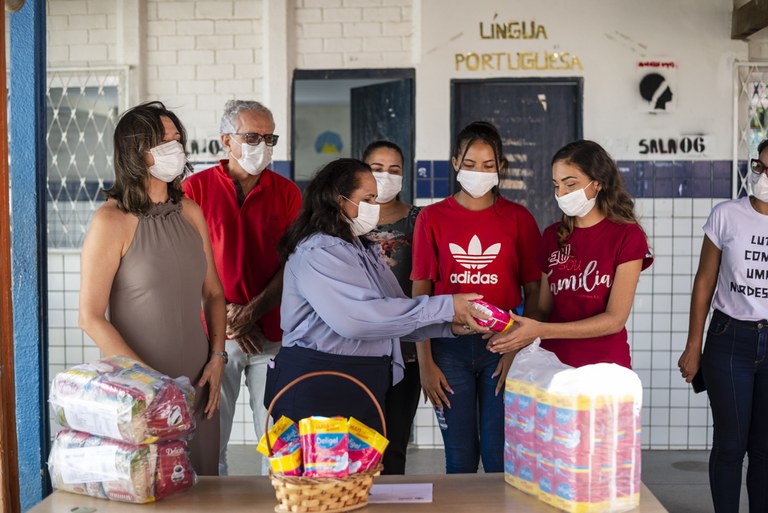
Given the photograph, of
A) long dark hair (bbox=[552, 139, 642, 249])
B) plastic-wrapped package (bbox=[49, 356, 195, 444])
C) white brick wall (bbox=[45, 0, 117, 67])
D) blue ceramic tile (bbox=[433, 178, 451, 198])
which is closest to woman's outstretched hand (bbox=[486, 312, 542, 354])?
long dark hair (bbox=[552, 139, 642, 249])

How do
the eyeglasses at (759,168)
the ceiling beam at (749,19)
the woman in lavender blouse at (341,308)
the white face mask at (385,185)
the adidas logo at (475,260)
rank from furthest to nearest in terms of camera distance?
the ceiling beam at (749,19) < the white face mask at (385,185) < the eyeglasses at (759,168) < the adidas logo at (475,260) < the woman in lavender blouse at (341,308)

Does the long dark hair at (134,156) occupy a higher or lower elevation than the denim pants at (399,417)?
higher

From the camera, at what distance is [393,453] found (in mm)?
3223

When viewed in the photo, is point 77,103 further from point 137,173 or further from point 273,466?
point 273,466

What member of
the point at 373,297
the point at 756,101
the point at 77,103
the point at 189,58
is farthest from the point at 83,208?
the point at 756,101

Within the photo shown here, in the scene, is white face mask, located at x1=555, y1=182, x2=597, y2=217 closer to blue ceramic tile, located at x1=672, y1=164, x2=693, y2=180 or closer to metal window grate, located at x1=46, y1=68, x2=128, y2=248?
blue ceramic tile, located at x1=672, y1=164, x2=693, y2=180

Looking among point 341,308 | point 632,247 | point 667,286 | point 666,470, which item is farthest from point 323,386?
point 667,286

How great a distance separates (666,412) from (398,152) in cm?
275

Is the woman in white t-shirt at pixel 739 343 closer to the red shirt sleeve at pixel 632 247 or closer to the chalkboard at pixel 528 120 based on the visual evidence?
Result: the red shirt sleeve at pixel 632 247

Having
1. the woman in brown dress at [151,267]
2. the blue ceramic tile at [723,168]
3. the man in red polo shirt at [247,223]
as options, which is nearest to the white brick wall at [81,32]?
the man in red polo shirt at [247,223]

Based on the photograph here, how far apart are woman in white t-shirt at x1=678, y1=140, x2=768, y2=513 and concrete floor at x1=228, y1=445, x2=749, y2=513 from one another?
984 millimetres

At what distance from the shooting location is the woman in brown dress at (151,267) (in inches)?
93.7

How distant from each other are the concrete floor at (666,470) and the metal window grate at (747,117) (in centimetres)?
162

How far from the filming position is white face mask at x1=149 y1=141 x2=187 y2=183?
98.7 inches
